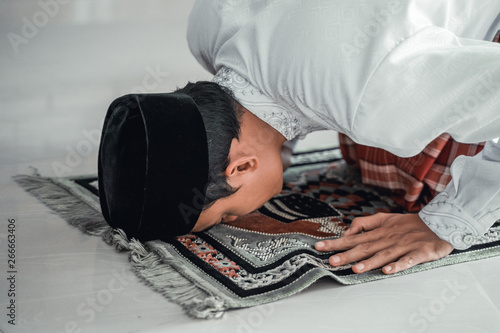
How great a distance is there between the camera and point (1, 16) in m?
3.04

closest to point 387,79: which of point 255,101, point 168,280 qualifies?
point 255,101

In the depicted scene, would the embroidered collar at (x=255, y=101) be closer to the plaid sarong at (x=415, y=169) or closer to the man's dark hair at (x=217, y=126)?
the man's dark hair at (x=217, y=126)

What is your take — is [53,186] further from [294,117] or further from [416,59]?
[416,59]

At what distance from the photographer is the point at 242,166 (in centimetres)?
144

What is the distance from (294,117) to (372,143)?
0.20m

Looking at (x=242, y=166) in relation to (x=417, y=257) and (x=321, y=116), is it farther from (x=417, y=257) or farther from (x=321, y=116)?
(x=417, y=257)

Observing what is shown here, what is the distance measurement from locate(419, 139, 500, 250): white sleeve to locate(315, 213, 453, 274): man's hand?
29mm

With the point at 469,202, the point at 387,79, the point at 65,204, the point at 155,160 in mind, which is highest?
the point at 387,79

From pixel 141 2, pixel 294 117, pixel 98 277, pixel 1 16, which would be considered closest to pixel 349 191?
pixel 294 117

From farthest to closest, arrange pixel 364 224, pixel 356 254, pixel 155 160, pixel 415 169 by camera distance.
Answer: pixel 415 169 < pixel 364 224 < pixel 356 254 < pixel 155 160

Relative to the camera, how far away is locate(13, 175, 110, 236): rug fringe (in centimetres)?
154

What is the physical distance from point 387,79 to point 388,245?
1.18 feet

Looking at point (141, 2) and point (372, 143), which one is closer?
point (372, 143)

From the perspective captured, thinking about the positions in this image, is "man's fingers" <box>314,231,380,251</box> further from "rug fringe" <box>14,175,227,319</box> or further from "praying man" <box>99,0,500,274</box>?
"rug fringe" <box>14,175,227,319</box>
